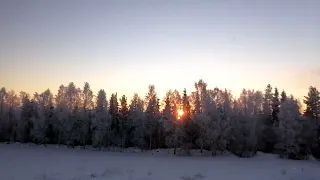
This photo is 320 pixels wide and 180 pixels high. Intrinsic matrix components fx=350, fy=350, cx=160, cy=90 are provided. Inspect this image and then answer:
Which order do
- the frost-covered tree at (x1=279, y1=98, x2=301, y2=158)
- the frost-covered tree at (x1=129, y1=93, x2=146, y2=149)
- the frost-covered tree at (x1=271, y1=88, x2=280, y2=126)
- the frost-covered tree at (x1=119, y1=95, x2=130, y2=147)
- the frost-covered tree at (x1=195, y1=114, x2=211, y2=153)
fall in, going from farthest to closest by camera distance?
the frost-covered tree at (x1=119, y1=95, x2=130, y2=147)
the frost-covered tree at (x1=129, y1=93, x2=146, y2=149)
the frost-covered tree at (x1=271, y1=88, x2=280, y2=126)
the frost-covered tree at (x1=195, y1=114, x2=211, y2=153)
the frost-covered tree at (x1=279, y1=98, x2=301, y2=158)

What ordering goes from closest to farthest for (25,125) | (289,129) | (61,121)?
(289,129) → (61,121) → (25,125)

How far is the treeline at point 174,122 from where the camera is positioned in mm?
84000

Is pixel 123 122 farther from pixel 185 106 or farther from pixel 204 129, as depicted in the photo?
pixel 204 129

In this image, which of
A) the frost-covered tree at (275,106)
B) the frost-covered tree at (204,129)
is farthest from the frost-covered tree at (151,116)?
the frost-covered tree at (275,106)

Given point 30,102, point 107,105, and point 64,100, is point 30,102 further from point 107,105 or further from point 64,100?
point 107,105

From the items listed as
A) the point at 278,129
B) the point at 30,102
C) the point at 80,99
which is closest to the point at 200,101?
the point at 278,129

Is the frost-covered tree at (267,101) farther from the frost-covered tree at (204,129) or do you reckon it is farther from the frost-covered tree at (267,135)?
the frost-covered tree at (204,129)

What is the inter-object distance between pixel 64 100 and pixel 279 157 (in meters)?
72.6

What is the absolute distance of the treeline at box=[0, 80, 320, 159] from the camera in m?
84.0

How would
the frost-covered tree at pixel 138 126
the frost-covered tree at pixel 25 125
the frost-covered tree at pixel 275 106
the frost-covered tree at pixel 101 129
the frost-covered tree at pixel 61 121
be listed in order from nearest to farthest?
the frost-covered tree at pixel 275 106
the frost-covered tree at pixel 138 126
the frost-covered tree at pixel 101 129
the frost-covered tree at pixel 61 121
the frost-covered tree at pixel 25 125

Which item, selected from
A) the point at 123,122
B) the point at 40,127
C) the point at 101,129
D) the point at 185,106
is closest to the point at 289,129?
the point at 185,106

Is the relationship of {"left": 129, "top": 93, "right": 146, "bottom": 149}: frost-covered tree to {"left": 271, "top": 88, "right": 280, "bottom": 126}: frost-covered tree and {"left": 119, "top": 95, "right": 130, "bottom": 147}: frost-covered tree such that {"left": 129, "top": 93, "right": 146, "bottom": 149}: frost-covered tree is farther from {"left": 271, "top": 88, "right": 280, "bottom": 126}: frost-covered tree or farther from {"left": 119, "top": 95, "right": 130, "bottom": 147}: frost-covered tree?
{"left": 271, "top": 88, "right": 280, "bottom": 126}: frost-covered tree

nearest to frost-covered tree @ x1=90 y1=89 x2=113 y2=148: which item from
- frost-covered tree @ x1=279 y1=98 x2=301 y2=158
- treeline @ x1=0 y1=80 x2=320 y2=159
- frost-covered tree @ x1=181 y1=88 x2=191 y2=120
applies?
treeline @ x1=0 y1=80 x2=320 y2=159

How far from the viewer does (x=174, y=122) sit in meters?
89.6
